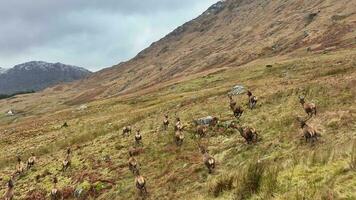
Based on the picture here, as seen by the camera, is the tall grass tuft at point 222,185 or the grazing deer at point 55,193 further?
the grazing deer at point 55,193

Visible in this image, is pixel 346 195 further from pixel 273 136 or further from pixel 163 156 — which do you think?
pixel 163 156

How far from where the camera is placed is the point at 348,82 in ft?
119

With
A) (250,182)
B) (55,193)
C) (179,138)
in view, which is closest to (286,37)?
(179,138)

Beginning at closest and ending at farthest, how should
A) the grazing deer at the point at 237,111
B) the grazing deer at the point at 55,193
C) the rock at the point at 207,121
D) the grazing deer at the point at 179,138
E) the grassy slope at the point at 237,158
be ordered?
the grassy slope at the point at 237,158 < the grazing deer at the point at 55,193 < the grazing deer at the point at 179,138 < the grazing deer at the point at 237,111 < the rock at the point at 207,121

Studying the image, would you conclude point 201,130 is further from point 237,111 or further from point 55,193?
point 55,193

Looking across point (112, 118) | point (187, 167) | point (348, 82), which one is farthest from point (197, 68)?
point (187, 167)

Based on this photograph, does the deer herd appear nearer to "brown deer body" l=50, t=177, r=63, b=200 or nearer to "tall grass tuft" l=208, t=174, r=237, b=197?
"brown deer body" l=50, t=177, r=63, b=200

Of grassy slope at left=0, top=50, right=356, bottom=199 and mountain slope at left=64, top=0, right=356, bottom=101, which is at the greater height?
grassy slope at left=0, top=50, right=356, bottom=199

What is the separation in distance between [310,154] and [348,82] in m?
19.6

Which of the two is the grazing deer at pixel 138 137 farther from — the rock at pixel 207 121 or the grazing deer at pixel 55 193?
the grazing deer at pixel 55 193

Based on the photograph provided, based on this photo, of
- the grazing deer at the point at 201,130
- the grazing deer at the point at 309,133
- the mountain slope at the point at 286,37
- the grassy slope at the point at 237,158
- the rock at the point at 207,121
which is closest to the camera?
the grassy slope at the point at 237,158

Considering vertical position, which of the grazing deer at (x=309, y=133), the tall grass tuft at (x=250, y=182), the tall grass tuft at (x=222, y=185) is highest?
the tall grass tuft at (x=250, y=182)

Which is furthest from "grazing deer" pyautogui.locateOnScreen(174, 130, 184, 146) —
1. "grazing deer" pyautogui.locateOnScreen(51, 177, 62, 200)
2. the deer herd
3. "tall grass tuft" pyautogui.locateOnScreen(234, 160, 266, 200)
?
"tall grass tuft" pyautogui.locateOnScreen(234, 160, 266, 200)

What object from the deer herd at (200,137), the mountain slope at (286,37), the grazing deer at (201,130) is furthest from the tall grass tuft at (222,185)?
the mountain slope at (286,37)
